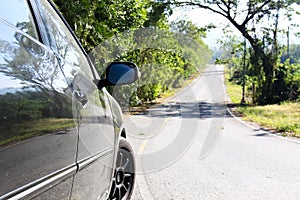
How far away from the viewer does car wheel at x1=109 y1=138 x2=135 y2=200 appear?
12.4 feet

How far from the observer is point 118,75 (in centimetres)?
317

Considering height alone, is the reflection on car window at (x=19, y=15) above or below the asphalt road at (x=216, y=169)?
above

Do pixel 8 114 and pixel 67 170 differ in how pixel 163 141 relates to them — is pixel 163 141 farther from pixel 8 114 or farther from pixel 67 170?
pixel 8 114

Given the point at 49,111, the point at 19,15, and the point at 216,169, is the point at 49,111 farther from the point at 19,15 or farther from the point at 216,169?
the point at 216,169

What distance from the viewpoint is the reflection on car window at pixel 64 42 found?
8.39 ft

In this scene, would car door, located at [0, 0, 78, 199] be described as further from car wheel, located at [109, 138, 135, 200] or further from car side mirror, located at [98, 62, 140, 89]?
car wheel, located at [109, 138, 135, 200]

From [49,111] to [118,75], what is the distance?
1312mm

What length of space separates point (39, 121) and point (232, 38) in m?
36.5

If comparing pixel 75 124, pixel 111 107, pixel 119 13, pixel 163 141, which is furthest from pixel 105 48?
pixel 75 124

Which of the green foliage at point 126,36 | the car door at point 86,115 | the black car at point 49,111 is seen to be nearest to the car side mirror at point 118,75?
the black car at point 49,111

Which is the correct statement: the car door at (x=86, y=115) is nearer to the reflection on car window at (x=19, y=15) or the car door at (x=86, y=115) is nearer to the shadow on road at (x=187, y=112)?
the reflection on car window at (x=19, y=15)

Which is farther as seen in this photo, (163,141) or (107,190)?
(163,141)

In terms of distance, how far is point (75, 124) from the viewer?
2.25m

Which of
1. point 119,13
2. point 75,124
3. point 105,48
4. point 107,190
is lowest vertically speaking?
point 107,190
